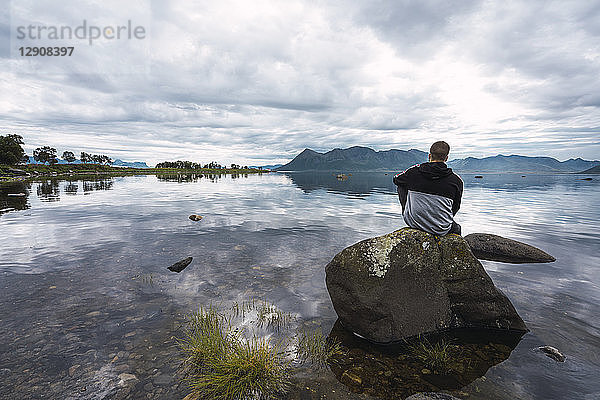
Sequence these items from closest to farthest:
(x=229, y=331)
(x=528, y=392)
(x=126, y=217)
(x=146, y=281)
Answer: (x=528, y=392)
(x=229, y=331)
(x=146, y=281)
(x=126, y=217)

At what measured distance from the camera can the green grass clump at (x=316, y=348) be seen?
7125mm

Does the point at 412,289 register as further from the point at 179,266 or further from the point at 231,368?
the point at 179,266

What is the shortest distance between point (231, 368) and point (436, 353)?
17.0ft

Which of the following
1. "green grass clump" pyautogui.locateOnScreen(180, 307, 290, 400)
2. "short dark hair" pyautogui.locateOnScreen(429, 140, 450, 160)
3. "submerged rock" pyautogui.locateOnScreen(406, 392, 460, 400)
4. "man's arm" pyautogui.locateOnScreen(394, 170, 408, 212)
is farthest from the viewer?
"man's arm" pyautogui.locateOnScreen(394, 170, 408, 212)

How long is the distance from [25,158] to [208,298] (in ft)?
693

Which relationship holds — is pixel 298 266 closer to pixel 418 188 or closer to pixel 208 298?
pixel 208 298

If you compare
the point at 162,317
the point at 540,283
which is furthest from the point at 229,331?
A: the point at 540,283

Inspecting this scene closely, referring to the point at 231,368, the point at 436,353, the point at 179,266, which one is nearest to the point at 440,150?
the point at 436,353

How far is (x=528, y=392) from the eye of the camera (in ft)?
19.9

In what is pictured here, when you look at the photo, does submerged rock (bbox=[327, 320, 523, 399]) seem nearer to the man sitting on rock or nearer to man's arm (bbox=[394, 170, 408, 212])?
the man sitting on rock

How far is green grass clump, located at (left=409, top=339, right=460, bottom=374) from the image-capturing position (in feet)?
22.5

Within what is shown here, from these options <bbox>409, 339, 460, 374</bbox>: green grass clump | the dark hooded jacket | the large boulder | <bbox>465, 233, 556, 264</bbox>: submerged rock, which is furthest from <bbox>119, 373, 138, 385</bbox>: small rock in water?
<bbox>465, 233, 556, 264</bbox>: submerged rock

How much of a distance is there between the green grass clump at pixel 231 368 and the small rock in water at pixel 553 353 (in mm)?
7076

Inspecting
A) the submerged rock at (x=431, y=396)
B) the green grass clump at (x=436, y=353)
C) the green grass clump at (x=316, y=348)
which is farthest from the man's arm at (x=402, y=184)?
the submerged rock at (x=431, y=396)
